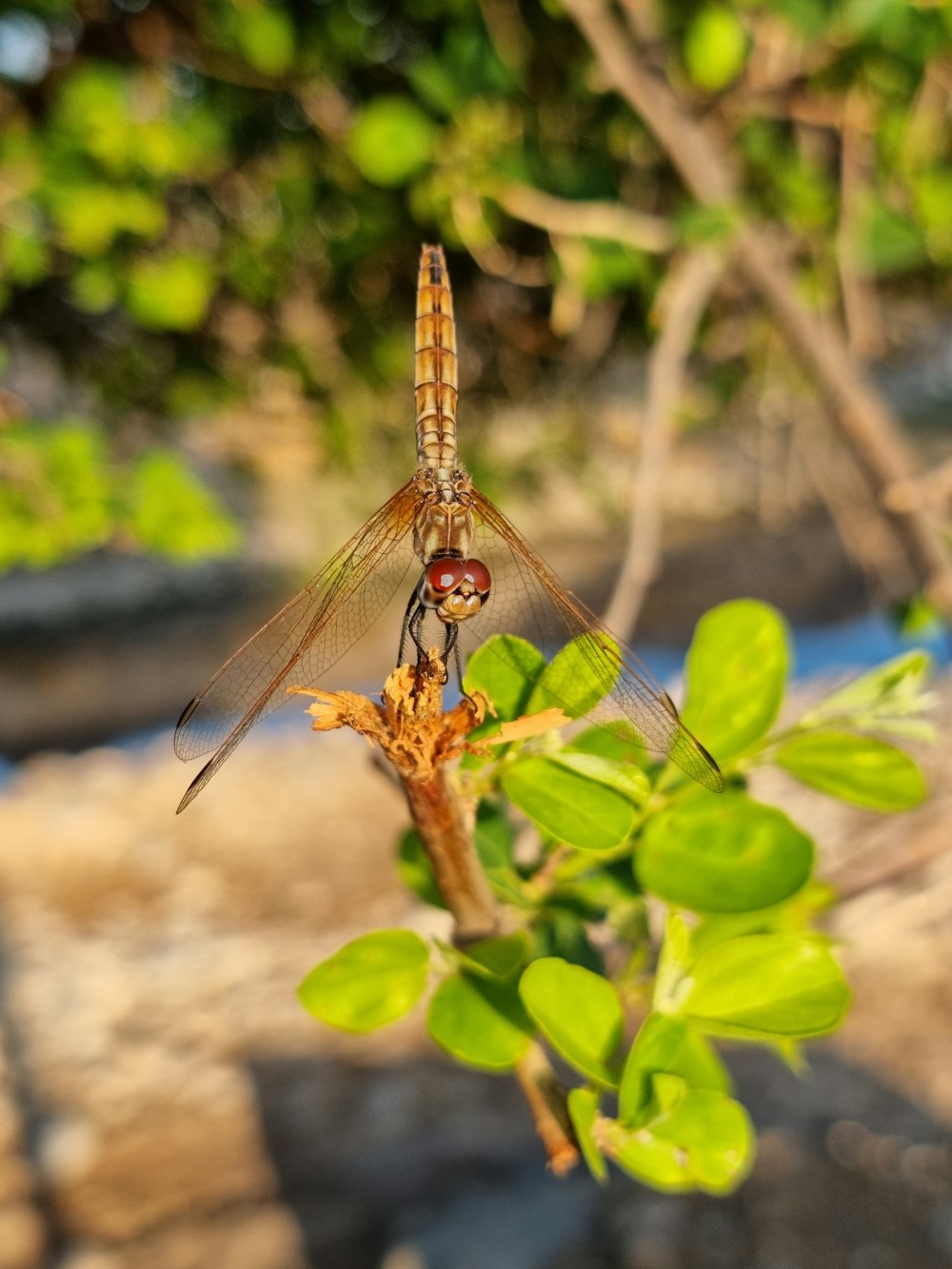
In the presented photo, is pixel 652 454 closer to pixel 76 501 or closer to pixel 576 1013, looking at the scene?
pixel 576 1013

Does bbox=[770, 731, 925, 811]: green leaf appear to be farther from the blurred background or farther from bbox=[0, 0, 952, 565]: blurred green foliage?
bbox=[0, 0, 952, 565]: blurred green foliage

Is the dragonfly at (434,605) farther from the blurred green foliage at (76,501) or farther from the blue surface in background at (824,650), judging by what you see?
the blue surface in background at (824,650)

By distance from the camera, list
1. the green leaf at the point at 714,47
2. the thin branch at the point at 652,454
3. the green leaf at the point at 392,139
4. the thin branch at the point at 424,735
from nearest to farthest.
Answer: the thin branch at the point at 424,735, the thin branch at the point at 652,454, the green leaf at the point at 714,47, the green leaf at the point at 392,139

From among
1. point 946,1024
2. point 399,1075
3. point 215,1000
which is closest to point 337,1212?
point 399,1075

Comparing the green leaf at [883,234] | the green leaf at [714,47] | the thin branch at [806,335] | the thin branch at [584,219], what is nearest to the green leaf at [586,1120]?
the thin branch at [806,335]

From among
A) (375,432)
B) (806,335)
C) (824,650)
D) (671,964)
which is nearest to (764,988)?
(671,964)

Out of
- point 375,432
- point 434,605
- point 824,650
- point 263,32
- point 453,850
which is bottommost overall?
point 453,850

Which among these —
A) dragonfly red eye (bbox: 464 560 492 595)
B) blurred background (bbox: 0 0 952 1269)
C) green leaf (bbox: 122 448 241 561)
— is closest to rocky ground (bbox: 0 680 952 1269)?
blurred background (bbox: 0 0 952 1269)
